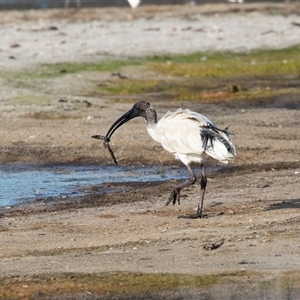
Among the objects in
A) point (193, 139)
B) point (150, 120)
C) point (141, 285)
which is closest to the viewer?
point (141, 285)

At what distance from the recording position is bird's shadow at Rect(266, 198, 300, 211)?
10266mm

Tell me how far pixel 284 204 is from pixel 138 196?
1720 millimetres

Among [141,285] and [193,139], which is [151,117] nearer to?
[193,139]

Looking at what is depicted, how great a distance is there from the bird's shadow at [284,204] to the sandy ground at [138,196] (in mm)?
16

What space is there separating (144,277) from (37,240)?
63.0 inches

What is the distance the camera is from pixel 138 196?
11.5m

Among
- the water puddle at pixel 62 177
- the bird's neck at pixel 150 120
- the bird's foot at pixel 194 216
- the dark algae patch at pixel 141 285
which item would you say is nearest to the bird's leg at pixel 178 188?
the bird's foot at pixel 194 216

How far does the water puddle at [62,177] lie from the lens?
12.0 metres

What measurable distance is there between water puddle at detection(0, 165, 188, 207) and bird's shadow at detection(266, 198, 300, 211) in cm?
236

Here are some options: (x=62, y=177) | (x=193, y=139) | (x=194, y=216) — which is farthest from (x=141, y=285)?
(x=62, y=177)

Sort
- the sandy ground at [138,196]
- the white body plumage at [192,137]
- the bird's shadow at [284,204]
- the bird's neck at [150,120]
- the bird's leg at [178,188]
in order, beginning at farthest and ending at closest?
the bird's neck at [150,120] < the bird's leg at [178,188] < the bird's shadow at [284,204] < the white body plumage at [192,137] < the sandy ground at [138,196]

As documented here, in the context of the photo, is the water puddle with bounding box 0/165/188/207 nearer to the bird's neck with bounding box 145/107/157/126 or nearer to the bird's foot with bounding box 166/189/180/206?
the bird's neck with bounding box 145/107/157/126

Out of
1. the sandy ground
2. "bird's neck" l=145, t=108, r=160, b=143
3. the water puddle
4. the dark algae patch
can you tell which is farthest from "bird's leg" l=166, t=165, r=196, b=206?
the dark algae patch

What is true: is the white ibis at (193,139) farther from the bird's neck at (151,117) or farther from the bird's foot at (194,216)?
the bird's neck at (151,117)
